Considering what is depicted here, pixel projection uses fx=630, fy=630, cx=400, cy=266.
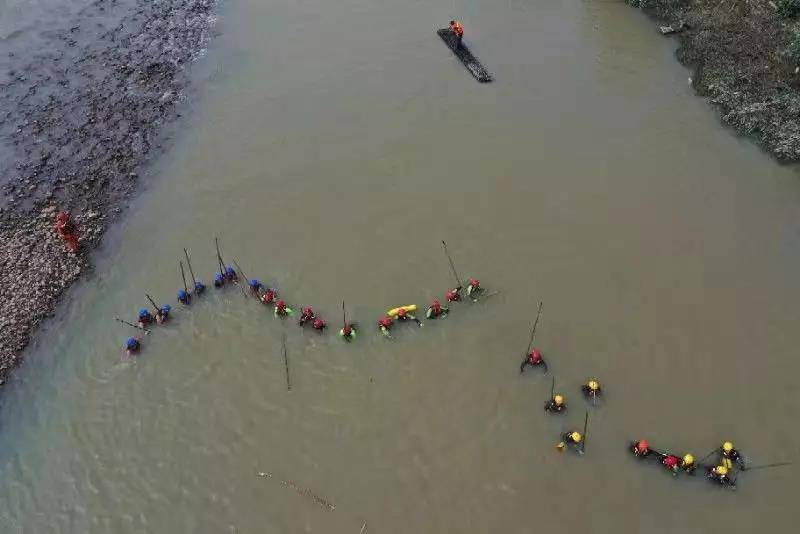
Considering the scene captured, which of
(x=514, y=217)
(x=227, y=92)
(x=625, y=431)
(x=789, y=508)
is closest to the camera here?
(x=789, y=508)

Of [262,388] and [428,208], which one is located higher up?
[428,208]

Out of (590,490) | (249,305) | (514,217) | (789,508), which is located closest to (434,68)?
(514,217)

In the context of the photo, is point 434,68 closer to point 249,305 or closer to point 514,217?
point 514,217

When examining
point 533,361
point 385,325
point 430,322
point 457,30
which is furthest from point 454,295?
point 457,30

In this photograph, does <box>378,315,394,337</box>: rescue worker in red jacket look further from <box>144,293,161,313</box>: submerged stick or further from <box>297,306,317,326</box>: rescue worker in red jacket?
<box>144,293,161,313</box>: submerged stick

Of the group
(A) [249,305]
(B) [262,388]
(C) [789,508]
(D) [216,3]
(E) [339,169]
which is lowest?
(C) [789,508]

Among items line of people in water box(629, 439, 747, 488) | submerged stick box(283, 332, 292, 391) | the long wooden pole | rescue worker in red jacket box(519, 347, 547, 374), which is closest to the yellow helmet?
line of people in water box(629, 439, 747, 488)

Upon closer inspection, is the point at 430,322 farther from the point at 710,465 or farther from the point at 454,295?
the point at 710,465
